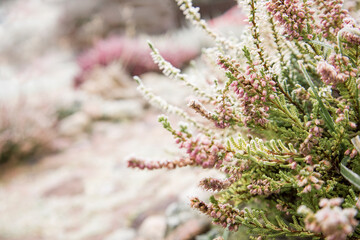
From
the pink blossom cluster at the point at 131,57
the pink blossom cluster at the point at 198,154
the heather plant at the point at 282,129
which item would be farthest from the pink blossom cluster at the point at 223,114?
the pink blossom cluster at the point at 131,57

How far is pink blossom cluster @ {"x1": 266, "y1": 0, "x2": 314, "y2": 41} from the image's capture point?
2.08 ft

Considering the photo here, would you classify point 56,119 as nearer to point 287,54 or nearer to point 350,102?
point 287,54

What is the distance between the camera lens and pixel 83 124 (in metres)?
4.12

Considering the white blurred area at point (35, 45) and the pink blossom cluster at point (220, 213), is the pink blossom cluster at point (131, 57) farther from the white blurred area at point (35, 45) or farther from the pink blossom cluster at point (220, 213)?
the pink blossom cluster at point (220, 213)

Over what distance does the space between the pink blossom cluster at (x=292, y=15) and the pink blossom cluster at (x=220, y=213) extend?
0.42m

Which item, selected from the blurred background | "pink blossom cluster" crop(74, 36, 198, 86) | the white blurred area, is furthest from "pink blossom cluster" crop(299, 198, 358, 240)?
the white blurred area

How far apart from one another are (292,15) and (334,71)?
7.3 inches

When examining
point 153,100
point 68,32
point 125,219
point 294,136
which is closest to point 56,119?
point 125,219

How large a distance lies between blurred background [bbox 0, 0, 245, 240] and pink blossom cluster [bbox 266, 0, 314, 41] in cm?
43

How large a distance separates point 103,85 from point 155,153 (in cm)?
229

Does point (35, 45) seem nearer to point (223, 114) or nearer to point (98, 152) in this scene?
point (98, 152)

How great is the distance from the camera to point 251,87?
0.63 meters

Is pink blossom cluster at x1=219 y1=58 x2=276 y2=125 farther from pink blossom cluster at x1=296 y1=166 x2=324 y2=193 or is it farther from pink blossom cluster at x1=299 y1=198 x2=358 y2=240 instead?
pink blossom cluster at x1=299 y1=198 x2=358 y2=240

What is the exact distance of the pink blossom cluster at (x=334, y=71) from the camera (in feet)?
1.74
